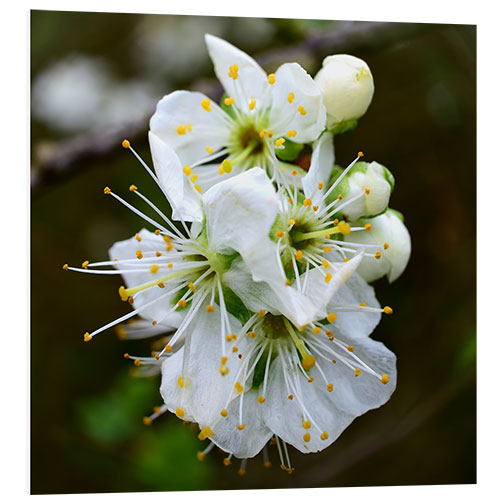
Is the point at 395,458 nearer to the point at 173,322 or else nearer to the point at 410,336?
the point at 410,336

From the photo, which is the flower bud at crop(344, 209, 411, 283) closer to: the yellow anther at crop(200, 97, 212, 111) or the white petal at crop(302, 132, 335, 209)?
the white petal at crop(302, 132, 335, 209)

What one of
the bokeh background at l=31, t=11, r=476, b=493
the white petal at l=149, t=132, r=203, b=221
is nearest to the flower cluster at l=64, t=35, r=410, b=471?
the white petal at l=149, t=132, r=203, b=221

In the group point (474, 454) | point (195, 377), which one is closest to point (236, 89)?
point (195, 377)

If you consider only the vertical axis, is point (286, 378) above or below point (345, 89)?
below

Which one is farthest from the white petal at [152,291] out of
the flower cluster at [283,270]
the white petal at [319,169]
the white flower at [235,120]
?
the white petal at [319,169]

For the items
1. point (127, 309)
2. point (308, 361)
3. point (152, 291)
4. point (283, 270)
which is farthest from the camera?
point (127, 309)

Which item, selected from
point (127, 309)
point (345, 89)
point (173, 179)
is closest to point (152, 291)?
point (173, 179)

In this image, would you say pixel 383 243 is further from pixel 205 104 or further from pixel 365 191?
pixel 205 104
